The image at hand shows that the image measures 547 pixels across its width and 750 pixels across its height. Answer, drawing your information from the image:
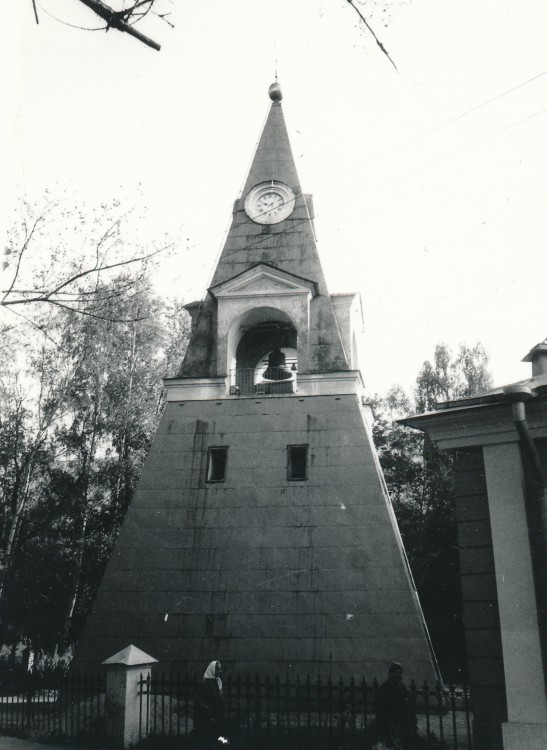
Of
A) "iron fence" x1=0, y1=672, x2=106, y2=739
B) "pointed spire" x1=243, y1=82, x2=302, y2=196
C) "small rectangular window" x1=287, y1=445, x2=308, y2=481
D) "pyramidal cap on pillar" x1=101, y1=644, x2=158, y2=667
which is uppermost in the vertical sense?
"pointed spire" x1=243, y1=82, x2=302, y2=196

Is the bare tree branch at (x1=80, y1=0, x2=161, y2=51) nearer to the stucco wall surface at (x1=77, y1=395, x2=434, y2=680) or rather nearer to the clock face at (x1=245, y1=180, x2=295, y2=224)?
the stucco wall surface at (x1=77, y1=395, x2=434, y2=680)

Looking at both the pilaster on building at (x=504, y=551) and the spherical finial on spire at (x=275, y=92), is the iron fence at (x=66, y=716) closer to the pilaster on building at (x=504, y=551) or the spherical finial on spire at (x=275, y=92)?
the pilaster on building at (x=504, y=551)

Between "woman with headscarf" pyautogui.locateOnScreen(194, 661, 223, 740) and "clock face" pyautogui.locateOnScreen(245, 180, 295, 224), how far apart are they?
11.0 metres

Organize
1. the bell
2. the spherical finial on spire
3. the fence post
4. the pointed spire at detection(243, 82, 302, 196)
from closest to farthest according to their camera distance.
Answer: the fence post → the bell → the pointed spire at detection(243, 82, 302, 196) → the spherical finial on spire

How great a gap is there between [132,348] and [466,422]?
17.7 metres

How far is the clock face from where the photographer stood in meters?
16.3

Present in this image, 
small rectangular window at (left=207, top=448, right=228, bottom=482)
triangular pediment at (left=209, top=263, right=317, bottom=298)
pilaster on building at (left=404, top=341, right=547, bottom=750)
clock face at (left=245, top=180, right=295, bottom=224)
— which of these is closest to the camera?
pilaster on building at (left=404, top=341, right=547, bottom=750)

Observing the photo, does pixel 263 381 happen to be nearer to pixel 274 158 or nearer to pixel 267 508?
pixel 267 508

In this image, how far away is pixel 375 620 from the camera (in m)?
11.7

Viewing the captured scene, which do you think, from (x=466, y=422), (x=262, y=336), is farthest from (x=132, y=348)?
(x=466, y=422)

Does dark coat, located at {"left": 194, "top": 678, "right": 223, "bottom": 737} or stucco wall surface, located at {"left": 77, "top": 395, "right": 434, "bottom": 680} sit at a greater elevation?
stucco wall surface, located at {"left": 77, "top": 395, "right": 434, "bottom": 680}

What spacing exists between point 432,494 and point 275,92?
16.2m

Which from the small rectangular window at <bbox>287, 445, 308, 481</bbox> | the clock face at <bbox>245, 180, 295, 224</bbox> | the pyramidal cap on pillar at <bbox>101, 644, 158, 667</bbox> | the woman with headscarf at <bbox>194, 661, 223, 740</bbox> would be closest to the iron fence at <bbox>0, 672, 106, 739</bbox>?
the pyramidal cap on pillar at <bbox>101, 644, 158, 667</bbox>

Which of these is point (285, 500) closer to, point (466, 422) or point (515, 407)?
point (466, 422)
